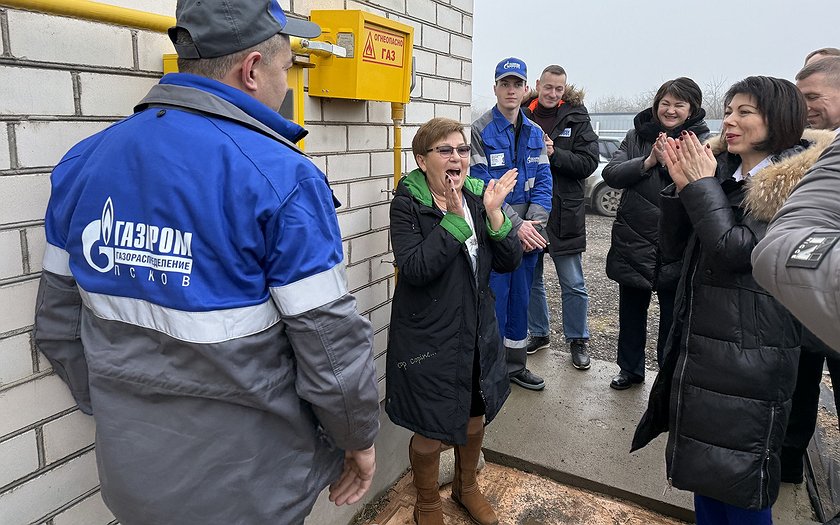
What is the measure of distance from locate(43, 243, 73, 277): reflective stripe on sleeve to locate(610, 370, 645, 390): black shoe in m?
3.52

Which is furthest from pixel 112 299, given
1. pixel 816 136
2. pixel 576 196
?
pixel 576 196

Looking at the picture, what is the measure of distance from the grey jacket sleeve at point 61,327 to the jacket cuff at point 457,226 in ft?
4.41

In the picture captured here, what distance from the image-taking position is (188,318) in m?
1.34

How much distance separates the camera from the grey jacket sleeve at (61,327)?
1543 mm

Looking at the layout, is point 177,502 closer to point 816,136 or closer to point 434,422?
point 434,422

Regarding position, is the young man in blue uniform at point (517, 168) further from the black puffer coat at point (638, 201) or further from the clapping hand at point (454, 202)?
the clapping hand at point (454, 202)

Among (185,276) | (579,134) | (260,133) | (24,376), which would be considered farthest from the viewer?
(579,134)

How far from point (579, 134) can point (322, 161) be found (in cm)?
261

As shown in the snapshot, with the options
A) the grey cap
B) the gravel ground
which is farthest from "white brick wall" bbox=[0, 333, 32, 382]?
the gravel ground

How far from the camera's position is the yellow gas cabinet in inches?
94.7

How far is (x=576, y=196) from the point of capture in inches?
182

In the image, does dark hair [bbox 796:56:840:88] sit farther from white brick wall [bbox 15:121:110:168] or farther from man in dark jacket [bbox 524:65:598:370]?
white brick wall [bbox 15:121:110:168]

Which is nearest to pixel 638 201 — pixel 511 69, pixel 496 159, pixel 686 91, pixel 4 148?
pixel 686 91

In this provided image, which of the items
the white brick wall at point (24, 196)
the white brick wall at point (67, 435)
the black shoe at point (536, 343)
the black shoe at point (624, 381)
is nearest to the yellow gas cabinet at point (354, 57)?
the white brick wall at point (24, 196)
